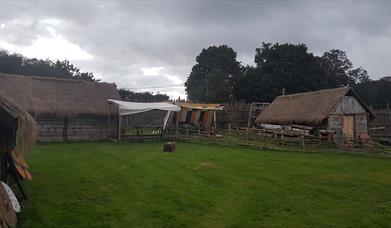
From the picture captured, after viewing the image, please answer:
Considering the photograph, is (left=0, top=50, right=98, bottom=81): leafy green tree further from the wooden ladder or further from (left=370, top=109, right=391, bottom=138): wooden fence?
(left=370, top=109, right=391, bottom=138): wooden fence

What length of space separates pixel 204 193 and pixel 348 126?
16184 millimetres

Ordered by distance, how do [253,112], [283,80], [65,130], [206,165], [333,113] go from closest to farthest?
1. [206,165]
2. [333,113]
3. [65,130]
4. [253,112]
5. [283,80]

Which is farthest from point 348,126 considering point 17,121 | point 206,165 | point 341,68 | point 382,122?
point 341,68

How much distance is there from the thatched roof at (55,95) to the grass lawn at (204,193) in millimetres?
7819

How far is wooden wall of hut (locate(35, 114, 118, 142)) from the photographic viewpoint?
21609mm

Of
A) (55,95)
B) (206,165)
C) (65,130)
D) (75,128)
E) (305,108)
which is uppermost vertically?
(55,95)

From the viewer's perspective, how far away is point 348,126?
2234 centimetres

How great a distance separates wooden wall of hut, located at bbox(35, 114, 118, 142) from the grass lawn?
7757 mm

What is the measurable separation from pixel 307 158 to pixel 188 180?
6.78 m

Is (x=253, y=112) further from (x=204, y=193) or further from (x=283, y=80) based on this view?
(x=204, y=193)

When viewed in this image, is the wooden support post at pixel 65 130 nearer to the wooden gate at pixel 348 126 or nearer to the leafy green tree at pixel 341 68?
the wooden gate at pixel 348 126

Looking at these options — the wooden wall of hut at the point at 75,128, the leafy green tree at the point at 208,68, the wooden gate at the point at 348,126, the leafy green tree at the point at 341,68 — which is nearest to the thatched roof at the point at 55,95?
the wooden wall of hut at the point at 75,128

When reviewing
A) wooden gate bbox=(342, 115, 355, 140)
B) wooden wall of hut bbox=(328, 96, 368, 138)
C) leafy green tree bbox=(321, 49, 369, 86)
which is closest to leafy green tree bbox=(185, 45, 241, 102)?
leafy green tree bbox=(321, 49, 369, 86)

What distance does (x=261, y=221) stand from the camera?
686 cm
